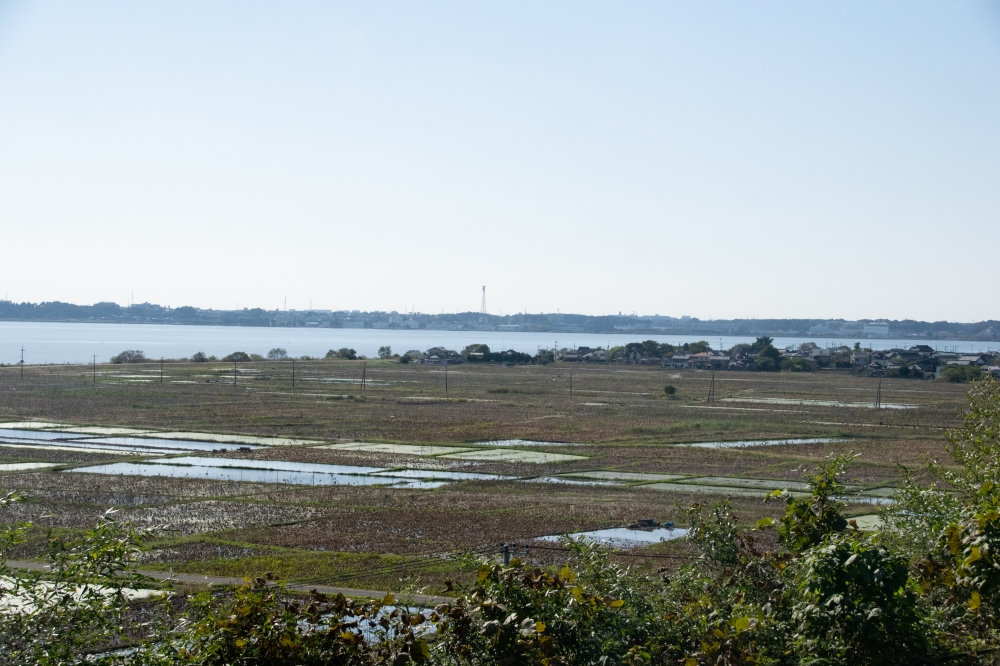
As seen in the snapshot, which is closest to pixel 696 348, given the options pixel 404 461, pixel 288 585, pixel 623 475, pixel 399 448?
pixel 399 448

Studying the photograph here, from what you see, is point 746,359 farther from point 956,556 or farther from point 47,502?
point 956,556

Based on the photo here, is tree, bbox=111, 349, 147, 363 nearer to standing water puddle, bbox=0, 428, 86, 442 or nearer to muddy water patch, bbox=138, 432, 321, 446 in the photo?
standing water puddle, bbox=0, 428, 86, 442

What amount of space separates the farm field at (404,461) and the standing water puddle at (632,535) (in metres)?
0.56

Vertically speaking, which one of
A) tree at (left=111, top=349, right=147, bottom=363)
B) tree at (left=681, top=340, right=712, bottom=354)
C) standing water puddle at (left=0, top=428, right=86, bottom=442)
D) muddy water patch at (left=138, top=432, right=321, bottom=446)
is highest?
tree at (left=681, top=340, right=712, bottom=354)

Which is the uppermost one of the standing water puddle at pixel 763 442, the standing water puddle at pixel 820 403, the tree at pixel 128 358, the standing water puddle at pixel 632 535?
the tree at pixel 128 358

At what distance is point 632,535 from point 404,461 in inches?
598

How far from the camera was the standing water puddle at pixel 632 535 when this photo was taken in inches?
823

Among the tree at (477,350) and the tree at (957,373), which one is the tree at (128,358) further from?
the tree at (957,373)

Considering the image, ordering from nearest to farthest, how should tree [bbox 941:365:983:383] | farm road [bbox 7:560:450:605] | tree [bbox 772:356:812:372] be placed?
farm road [bbox 7:560:450:605] < tree [bbox 941:365:983:383] < tree [bbox 772:356:812:372]

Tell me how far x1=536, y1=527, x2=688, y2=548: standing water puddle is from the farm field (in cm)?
56

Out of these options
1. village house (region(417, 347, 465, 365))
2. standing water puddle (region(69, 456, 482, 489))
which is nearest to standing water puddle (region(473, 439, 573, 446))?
standing water puddle (region(69, 456, 482, 489))

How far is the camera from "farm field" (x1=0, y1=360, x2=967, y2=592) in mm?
20781

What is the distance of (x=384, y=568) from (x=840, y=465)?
1263 cm

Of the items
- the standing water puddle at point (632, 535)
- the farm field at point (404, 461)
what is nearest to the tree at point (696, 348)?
the farm field at point (404, 461)
